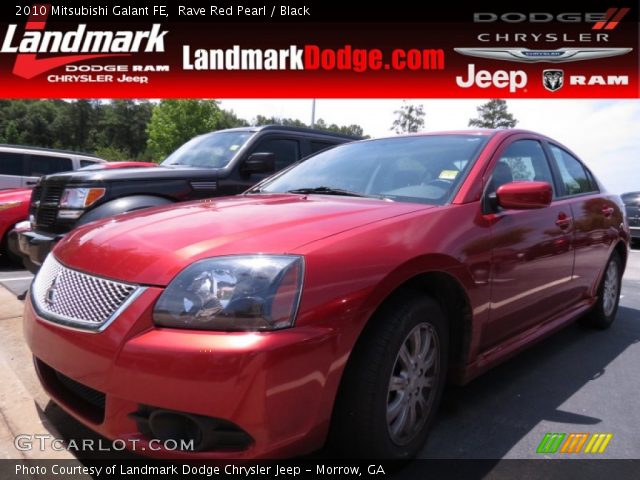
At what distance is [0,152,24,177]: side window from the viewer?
335 inches

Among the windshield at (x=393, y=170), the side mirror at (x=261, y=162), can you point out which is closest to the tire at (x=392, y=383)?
the windshield at (x=393, y=170)

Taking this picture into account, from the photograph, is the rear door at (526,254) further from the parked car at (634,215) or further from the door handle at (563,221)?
→ the parked car at (634,215)

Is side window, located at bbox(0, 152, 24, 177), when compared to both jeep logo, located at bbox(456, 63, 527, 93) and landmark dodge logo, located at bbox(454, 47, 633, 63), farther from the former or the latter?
landmark dodge logo, located at bbox(454, 47, 633, 63)

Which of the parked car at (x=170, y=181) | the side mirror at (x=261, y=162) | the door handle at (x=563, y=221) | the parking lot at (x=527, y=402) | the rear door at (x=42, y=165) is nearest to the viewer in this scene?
the parking lot at (x=527, y=402)

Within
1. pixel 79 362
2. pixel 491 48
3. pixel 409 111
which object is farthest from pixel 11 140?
pixel 79 362

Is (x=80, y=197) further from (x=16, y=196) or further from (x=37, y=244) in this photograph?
(x=16, y=196)

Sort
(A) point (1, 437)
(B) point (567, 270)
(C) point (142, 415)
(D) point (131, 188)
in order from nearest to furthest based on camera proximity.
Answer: (C) point (142, 415) < (A) point (1, 437) < (B) point (567, 270) < (D) point (131, 188)

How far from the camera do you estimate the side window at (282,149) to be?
5.25 metres

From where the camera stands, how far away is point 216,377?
1438mm

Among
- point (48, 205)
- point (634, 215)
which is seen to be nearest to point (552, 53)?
point (634, 215)

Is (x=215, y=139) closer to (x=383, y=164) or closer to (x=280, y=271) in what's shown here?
(x=383, y=164)

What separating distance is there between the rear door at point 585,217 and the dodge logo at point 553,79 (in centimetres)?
519

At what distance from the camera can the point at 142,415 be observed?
60.3 inches

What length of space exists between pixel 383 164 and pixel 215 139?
10.2ft
